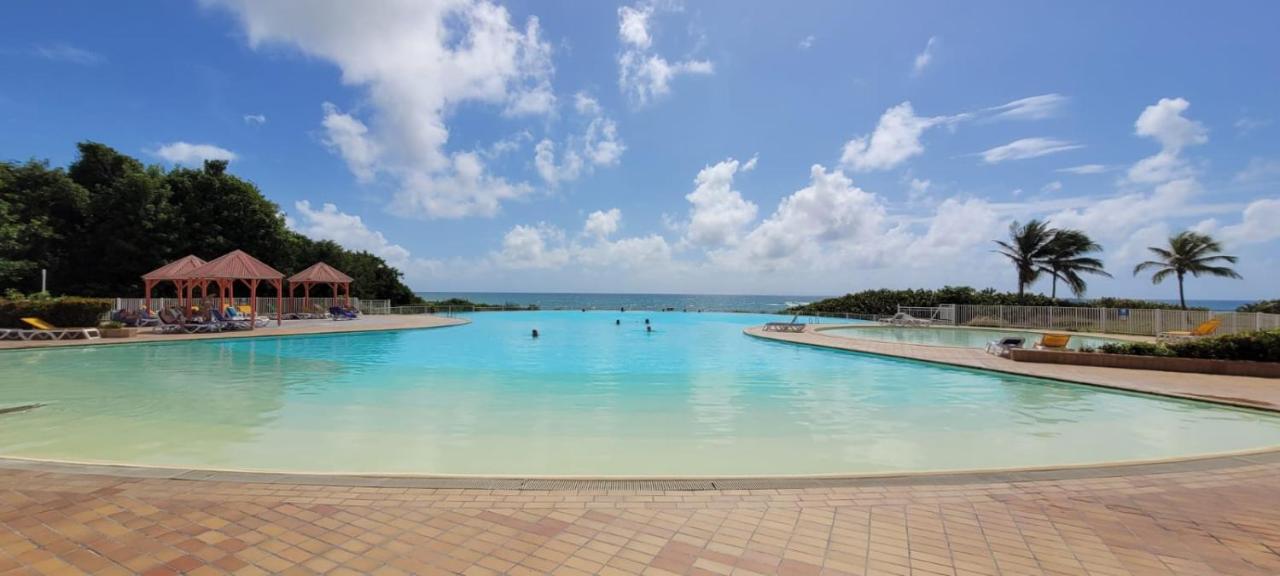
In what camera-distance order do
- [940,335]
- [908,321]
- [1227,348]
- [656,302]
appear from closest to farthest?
[1227,348] → [940,335] → [908,321] → [656,302]

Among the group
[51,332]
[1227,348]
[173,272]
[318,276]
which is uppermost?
[318,276]

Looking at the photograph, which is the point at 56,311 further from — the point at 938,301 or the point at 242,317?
the point at 938,301

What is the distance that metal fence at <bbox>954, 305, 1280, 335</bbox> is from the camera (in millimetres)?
18719

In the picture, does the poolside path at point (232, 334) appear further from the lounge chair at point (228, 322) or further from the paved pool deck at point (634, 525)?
the paved pool deck at point (634, 525)

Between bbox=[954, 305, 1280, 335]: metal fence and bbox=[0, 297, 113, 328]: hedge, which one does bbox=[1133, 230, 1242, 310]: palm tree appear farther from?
bbox=[0, 297, 113, 328]: hedge

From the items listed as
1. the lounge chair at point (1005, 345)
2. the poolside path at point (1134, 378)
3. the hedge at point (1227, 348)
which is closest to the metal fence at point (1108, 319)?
the hedge at point (1227, 348)

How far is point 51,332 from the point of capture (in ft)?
51.1

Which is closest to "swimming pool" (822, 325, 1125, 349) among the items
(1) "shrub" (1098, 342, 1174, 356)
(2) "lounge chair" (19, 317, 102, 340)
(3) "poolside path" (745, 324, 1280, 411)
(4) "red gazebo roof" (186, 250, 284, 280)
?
(3) "poolside path" (745, 324, 1280, 411)

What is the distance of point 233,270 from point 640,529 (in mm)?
22443

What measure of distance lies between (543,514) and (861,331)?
22717 mm

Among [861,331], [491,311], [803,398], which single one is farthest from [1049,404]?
[491,311]

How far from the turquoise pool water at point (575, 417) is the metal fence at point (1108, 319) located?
1469cm

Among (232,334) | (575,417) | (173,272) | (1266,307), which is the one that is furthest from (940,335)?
(173,272)

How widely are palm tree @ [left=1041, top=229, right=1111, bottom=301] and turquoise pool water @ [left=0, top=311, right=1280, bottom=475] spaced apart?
75.1 ft
